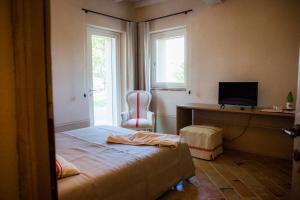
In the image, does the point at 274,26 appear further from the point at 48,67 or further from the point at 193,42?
the point at 48,67

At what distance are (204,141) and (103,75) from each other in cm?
224

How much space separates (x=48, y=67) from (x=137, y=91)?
12.4 feet

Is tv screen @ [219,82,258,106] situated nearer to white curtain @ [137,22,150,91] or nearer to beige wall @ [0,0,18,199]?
white curtain @ [137,22,150,91]

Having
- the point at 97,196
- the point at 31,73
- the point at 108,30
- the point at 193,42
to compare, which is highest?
the point at 108,30

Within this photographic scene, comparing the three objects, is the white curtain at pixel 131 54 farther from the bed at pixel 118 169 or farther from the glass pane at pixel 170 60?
the bed at pixel 118 169

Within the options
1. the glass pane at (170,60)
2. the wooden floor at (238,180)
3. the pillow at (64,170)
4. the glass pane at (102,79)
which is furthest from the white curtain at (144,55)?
the pillow at (64,170)

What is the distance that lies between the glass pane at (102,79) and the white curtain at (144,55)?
23.0 inches

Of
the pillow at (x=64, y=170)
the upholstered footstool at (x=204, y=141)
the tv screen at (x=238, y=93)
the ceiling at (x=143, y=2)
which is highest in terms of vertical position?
the ceiling at (x=143, y=2)

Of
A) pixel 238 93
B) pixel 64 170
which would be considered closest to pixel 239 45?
pixel 238 93

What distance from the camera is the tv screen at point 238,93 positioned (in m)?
3.24

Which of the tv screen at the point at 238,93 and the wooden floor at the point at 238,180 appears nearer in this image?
the wooden floor at the point at 238,180

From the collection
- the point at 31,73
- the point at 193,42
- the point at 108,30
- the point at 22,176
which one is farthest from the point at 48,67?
the point at 108,30

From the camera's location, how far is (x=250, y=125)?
11.5ft

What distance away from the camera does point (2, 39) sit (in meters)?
0.58
